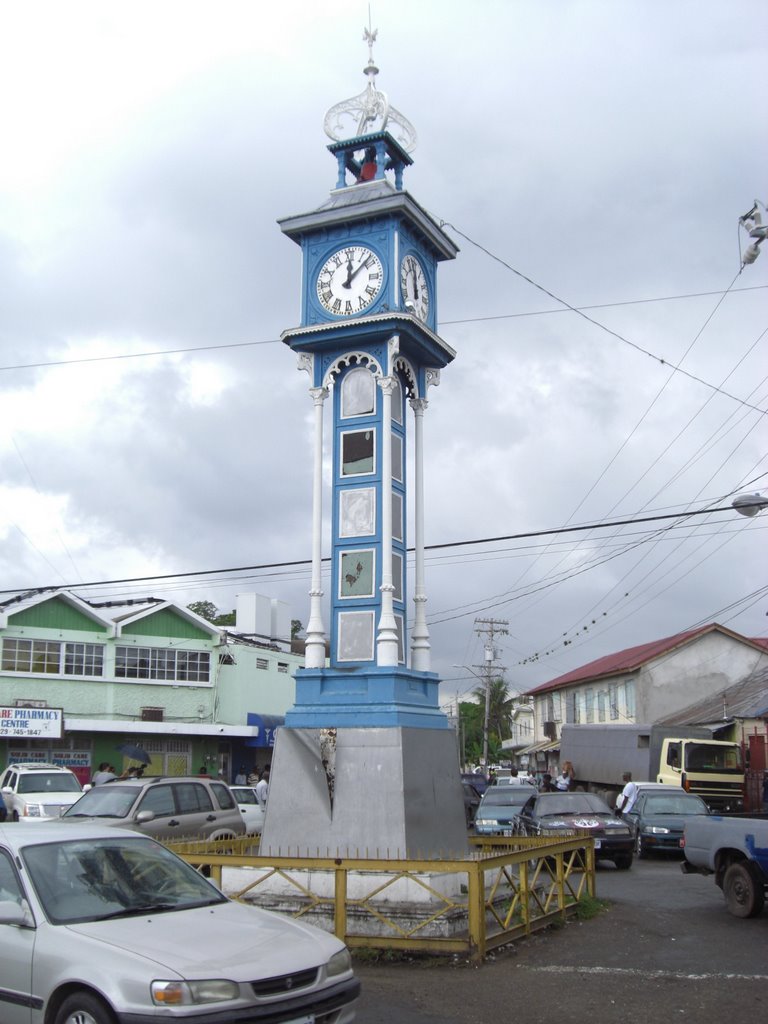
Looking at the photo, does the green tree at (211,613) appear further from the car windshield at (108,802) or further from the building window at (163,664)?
the car windshield at (108,802)

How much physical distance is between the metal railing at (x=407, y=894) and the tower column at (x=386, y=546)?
8.86 feet

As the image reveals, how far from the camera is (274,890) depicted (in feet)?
38.5

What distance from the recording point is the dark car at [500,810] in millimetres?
22766

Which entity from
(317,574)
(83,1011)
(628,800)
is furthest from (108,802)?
(628,800)

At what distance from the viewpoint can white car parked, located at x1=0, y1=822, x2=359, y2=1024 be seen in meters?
5.69

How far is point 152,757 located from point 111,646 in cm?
435

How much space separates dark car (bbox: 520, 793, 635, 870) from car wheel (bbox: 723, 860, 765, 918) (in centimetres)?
580

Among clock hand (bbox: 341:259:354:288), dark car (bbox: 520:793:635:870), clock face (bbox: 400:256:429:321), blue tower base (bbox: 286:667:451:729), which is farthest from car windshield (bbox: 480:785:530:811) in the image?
clock hand (bbox: 341:259:354:288)

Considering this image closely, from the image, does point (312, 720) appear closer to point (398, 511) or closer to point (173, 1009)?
point (398, 511)

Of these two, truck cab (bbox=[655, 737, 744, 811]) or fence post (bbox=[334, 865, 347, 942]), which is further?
truck cab (bbox=[655, 737, 744, 811])

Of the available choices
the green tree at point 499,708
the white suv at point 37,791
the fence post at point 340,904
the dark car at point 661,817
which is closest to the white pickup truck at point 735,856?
the fence post at point 340,904

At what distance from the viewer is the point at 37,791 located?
23203 mm

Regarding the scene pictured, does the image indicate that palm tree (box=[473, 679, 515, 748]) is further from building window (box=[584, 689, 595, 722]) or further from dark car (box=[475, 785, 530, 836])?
dark car (box=[475, 785, 530, 836])

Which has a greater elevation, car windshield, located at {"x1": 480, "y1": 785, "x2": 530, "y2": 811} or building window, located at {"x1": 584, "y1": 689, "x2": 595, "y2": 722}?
building window, located at {"x1": 584, "y1": 689, "x2": 595, "y2": 722}
